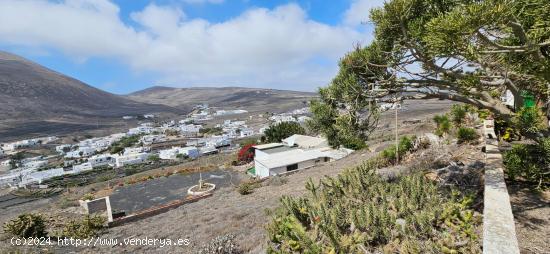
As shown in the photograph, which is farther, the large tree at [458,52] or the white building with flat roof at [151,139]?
the white building with flat roof at [151,139]

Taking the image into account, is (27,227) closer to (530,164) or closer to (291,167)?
(530,164)

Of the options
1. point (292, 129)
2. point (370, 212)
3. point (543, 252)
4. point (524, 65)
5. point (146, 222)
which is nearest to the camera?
point (543, 252)

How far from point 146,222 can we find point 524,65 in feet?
47.2

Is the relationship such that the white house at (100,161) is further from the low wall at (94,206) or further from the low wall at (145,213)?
the low wall at (145,213)

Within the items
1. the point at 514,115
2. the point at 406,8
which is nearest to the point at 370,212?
the point at 514,115

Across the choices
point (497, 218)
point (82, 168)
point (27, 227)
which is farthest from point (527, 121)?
point (82, 168)

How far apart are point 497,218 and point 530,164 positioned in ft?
10.6

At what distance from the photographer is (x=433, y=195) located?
6.52 m

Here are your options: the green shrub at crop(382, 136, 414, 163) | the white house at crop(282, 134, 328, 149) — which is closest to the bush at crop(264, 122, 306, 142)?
the white house at crop(282, 134, 328, 149)

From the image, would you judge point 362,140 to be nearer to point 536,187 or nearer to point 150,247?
point 536,187

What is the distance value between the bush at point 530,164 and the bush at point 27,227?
1567 cm

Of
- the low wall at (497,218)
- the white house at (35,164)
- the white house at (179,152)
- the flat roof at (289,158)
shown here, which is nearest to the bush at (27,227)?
the low wall at (497,218)

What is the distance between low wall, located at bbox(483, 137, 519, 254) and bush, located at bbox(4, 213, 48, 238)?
47.4ft

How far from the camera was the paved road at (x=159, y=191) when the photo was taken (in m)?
22.7
